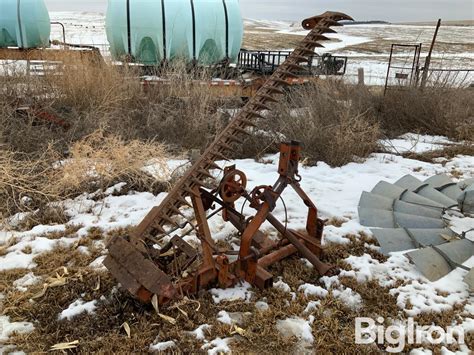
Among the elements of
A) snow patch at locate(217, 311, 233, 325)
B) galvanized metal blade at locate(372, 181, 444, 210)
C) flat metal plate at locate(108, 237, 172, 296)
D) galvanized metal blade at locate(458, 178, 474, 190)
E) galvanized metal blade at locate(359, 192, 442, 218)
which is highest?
flat metal plate at locate(108, 237, 172, 296)

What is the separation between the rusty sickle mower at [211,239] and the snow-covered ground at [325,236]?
0.80ft

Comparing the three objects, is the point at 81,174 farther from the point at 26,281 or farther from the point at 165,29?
the point at 165,29

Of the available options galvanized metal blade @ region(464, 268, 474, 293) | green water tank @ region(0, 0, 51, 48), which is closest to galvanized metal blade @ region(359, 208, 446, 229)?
galvanized metal blade @ region(464, 268, 474, 293)

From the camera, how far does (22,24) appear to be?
12.3 metres

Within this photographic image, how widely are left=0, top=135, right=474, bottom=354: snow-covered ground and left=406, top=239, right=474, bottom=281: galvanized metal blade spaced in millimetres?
53

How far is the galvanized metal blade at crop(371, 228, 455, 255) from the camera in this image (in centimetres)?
366

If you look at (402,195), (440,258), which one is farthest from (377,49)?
(440,258)

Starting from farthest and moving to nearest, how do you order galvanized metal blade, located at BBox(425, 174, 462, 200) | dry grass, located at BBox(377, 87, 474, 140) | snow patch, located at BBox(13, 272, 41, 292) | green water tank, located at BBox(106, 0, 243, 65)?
green water tank, located at BBox(106, 0, 243, 65)
dry grass, located at BBox(377, 87, 474, 140)
galvanized metal blade, located at BBox(425, 174, 462, 200)
snow patch, located at BBox(13, 272, 41, 292)

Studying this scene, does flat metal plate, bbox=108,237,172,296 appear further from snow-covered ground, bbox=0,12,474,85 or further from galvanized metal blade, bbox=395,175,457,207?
snow-covered ground, bbox=0,12,474,85

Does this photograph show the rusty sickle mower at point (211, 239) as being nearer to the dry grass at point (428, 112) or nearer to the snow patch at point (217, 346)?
the snow patch at point (217, 346)

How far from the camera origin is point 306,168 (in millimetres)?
5754

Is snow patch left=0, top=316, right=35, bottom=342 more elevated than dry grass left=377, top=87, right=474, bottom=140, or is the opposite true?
dry grass left=377, top=87, right=474, bottom=140

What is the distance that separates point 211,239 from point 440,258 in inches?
78.6

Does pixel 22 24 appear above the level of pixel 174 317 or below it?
above
